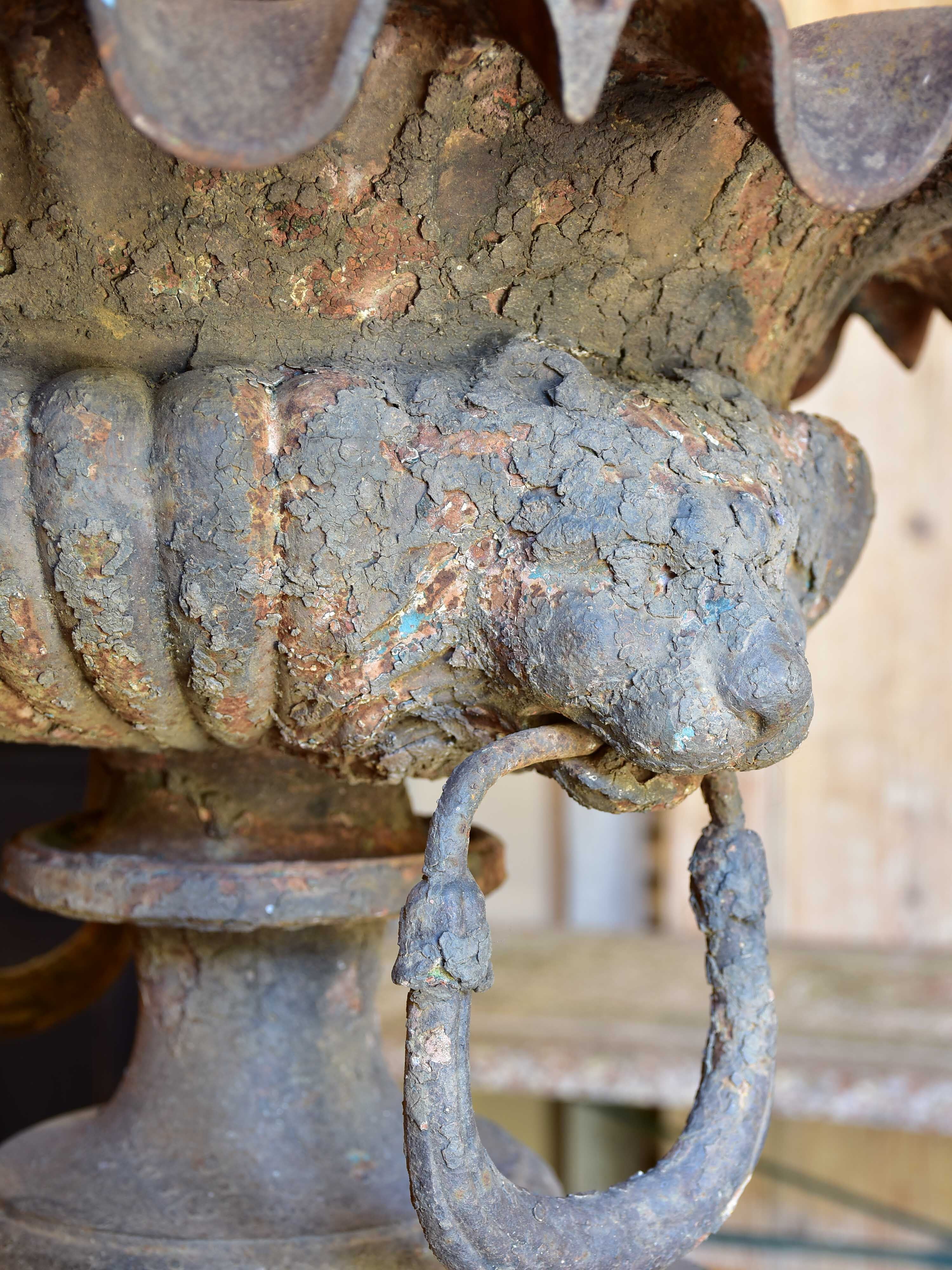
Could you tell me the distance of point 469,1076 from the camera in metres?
0.56

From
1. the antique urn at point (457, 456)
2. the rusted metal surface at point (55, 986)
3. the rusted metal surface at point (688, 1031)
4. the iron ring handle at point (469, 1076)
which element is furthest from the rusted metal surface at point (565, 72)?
the rusted metal surface at point (688, 1031)

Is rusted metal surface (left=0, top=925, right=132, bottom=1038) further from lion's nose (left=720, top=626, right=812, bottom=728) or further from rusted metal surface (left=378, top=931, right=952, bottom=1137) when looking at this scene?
lion's nose (left=720, top=626, right=812, bottom=728)

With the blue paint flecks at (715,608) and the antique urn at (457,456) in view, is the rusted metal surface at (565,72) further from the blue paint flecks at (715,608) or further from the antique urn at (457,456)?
the blue paint flecks at (715,608)

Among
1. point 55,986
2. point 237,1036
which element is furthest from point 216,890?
point 55,986

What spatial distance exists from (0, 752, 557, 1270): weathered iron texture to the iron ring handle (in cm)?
16

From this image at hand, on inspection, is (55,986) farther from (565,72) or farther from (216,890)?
(565,72)

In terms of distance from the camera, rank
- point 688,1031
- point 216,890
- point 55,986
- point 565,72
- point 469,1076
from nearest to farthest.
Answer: point 565,72
point 469,1076
point 216,890
point 55,986
point 688,1031

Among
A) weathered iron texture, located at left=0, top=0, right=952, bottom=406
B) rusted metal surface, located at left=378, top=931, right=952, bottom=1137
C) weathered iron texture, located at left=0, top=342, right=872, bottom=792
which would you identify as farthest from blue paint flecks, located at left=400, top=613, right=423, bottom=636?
rusted metal surface, located at left=378, top=931, right=952, bottom=1137

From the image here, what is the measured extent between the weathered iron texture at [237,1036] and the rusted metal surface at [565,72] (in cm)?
44

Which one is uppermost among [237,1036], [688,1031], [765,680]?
[765,680]

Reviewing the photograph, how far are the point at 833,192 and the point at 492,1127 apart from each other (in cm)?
62

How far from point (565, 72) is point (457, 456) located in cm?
19

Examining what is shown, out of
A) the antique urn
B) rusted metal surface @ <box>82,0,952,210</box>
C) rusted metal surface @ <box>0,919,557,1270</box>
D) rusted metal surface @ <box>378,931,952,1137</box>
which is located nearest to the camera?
rusted metal surface @ <box>82,0,952,210</box>

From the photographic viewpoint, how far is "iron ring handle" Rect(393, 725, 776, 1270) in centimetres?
55
